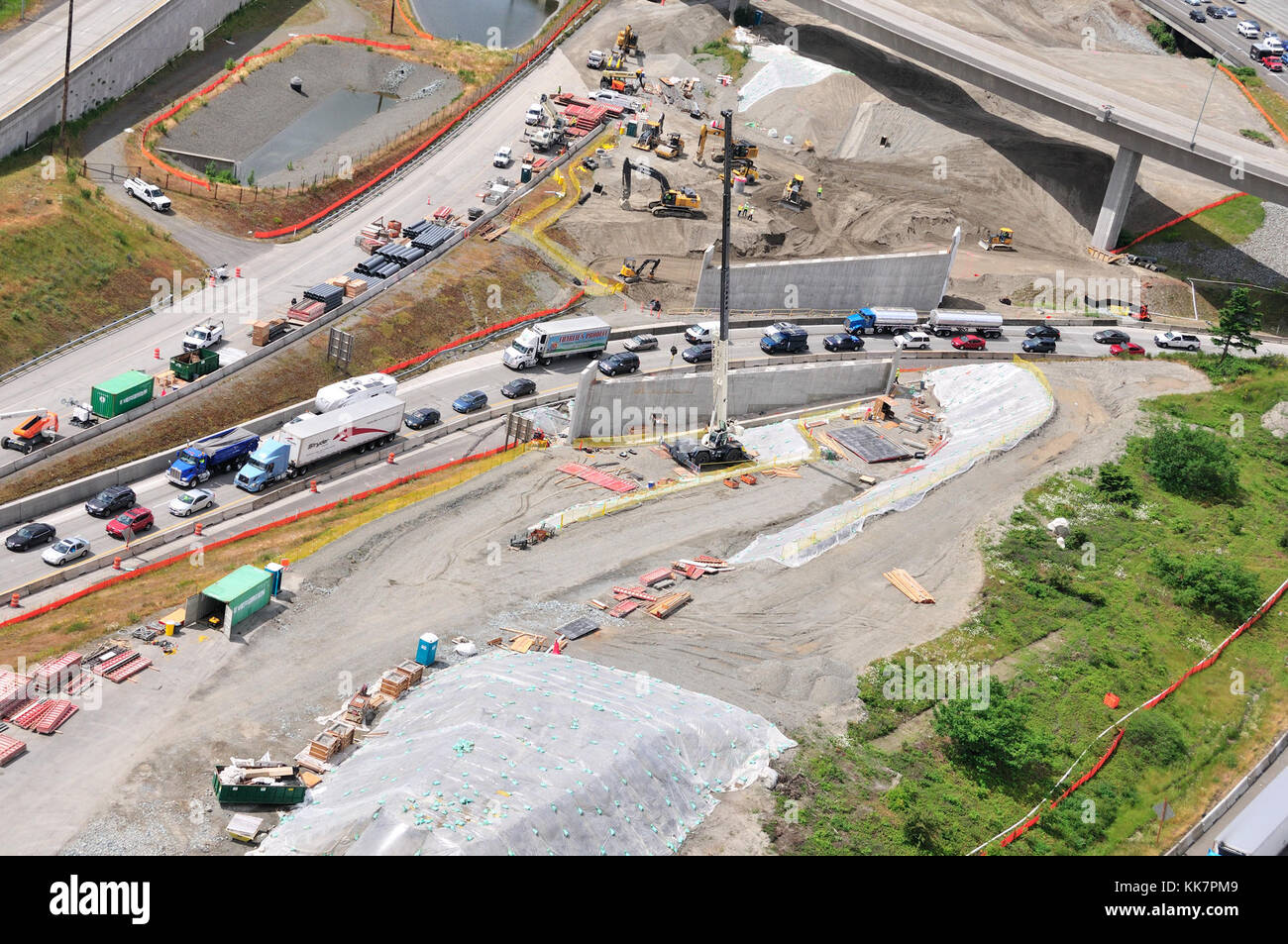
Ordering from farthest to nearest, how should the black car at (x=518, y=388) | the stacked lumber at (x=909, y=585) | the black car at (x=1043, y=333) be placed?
the black car at (x=1043, y=333)
the black car at (x=518, y=388)
the stacked lumber at (x=909, y=585)

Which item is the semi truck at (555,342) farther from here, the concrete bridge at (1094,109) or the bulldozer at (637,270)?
the concrete bridge at (1094,109)

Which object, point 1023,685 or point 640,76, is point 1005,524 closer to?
point 1023,685

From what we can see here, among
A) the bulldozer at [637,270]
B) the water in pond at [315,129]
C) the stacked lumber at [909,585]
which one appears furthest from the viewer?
the water in pond at [315,129]

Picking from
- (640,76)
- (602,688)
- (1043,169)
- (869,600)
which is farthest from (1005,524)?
(640,76)

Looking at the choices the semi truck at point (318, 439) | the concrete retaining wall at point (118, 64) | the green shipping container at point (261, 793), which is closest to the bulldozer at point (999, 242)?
the semi truck at point (318, 439)

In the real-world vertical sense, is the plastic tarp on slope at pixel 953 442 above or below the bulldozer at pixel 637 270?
below

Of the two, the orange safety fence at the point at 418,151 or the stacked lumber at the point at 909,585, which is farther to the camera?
→ the orange safety fence at the point at 418,151

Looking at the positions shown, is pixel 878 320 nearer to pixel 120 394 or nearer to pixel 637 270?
pixel 637 270

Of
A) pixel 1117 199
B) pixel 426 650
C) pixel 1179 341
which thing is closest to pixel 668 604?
pixel 426 650
